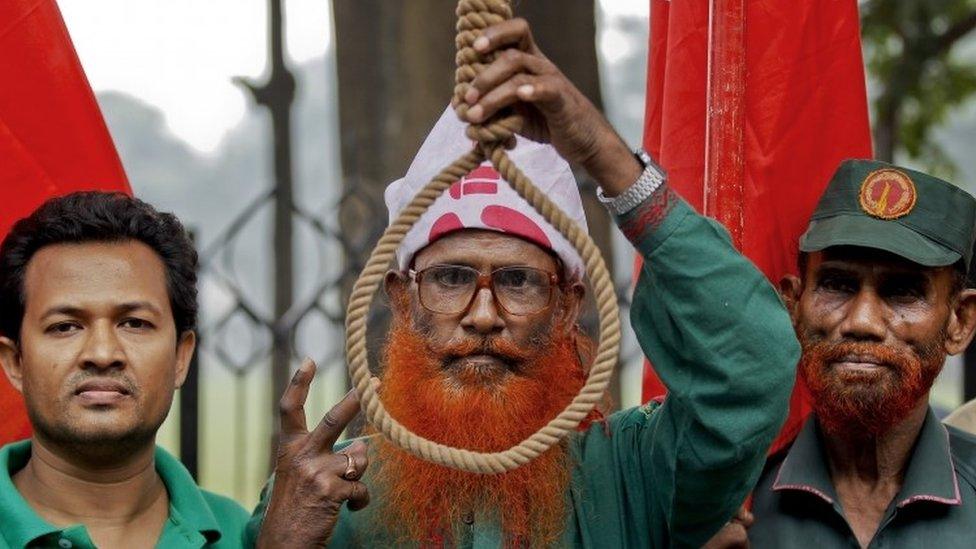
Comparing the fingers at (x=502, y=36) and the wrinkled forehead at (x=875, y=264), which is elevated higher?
the fingers at (x=502, y=36)

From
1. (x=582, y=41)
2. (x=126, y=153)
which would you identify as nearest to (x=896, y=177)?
(x=582, y=41)

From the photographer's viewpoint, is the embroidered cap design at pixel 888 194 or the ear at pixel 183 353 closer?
the ear at pixel 183 353

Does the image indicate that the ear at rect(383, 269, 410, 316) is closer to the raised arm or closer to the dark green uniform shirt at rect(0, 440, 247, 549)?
the dark green uniform shirt at rect(0, 440, 247, 549)

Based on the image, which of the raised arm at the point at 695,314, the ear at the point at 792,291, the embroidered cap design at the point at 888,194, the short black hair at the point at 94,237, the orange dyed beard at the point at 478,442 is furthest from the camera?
the ear at the point at 792,291

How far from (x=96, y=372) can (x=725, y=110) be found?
1656 mm

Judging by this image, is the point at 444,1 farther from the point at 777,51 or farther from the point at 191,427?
the point at 777,51

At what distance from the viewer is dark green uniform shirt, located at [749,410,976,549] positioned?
3.88 metres

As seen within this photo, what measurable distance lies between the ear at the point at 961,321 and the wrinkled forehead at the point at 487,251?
1.00 m

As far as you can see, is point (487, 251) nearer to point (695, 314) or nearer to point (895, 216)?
point (695, 314)

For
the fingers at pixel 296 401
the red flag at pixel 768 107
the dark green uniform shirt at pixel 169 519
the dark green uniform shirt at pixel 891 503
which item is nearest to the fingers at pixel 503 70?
the fingers at pixel 296 401

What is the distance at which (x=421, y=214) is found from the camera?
321 centimetres

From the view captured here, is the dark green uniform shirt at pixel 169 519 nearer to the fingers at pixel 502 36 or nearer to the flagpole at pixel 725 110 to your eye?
the fingers at pixel 502 36

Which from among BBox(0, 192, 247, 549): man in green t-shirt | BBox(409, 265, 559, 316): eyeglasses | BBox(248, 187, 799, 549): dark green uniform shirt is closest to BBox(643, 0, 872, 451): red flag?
BBox(409, 265, 559, 316): eyeglasses

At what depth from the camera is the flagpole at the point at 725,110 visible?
13.3 ft
